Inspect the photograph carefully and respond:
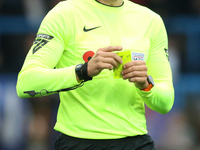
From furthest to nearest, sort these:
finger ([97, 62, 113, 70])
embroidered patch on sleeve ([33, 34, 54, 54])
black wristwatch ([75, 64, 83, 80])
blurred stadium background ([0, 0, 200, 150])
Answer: blurred stadium background ([0, 0, 200, 150]), embroidered patch on sleeve ([33, 34, 54, 54]), black wristwatch ([75, 64, 83, 80]), finger ([97, 62, 113, 70])

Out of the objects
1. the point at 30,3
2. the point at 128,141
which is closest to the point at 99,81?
the point at 128,141

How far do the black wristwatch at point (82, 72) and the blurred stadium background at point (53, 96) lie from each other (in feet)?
9.59

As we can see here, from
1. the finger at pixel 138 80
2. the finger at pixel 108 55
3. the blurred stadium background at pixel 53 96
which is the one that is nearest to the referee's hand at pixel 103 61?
the finger at pixel 108 55

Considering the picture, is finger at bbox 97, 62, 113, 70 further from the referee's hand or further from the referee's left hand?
the referee's left hand

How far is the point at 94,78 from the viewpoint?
2240mm

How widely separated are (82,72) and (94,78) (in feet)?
0.75

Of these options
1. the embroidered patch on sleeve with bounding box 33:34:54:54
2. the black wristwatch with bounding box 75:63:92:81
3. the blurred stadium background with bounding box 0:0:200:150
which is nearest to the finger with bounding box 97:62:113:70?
the black wristwatch with bounding box 75:63:92:81

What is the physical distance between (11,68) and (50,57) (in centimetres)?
294

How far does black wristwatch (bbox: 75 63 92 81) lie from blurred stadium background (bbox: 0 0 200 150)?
2923 mm

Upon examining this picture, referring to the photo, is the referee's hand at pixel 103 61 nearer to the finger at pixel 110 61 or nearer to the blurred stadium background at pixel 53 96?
the finger at pixel 110 61

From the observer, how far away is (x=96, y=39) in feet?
7.48

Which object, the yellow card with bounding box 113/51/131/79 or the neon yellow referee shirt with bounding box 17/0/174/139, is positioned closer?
the yellow card with bounding box 113/51/131/79

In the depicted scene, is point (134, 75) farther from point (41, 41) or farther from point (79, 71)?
point (41, 41)

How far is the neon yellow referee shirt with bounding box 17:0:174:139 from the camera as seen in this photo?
2.12 metres
